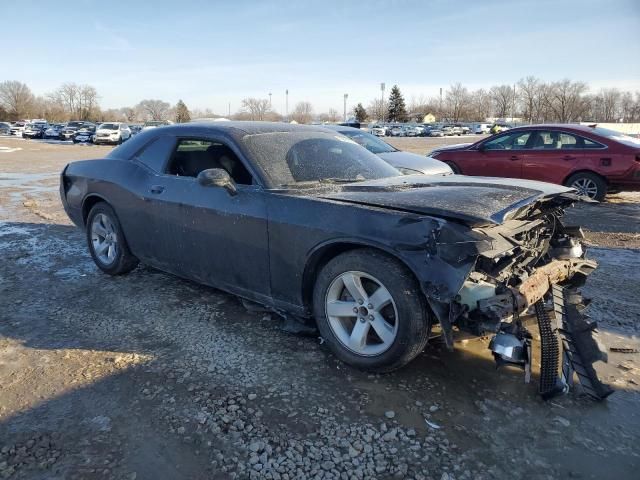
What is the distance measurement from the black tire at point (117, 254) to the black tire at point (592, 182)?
7678 mm

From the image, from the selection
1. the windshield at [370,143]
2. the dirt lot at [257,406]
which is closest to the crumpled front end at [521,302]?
the dirt lot at [257,406]

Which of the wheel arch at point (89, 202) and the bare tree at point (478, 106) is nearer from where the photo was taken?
the wheel arch at point (89, 202)

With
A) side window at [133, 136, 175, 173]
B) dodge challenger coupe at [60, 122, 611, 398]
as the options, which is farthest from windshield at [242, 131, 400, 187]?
side window at [133, 136, 175, 173]

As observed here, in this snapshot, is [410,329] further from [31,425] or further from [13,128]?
[13,128]

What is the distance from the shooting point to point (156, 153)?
4.74 meters

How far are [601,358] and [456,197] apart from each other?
51.7 inches

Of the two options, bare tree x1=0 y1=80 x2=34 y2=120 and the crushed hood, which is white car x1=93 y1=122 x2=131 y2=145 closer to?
the crushed hood

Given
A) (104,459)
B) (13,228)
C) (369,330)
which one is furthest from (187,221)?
(13,228)

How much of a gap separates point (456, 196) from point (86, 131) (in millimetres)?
42268

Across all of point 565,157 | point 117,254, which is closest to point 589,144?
point 565,157

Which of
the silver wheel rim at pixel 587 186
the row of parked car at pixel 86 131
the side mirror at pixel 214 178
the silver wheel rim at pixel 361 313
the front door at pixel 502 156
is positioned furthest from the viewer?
the row of parked car at pixel 86 131

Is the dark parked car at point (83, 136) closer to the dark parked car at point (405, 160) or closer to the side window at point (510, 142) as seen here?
the dark parked car at point (405, 160)

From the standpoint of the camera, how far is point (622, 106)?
93.8 metres

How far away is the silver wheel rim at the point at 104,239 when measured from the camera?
5105mm
